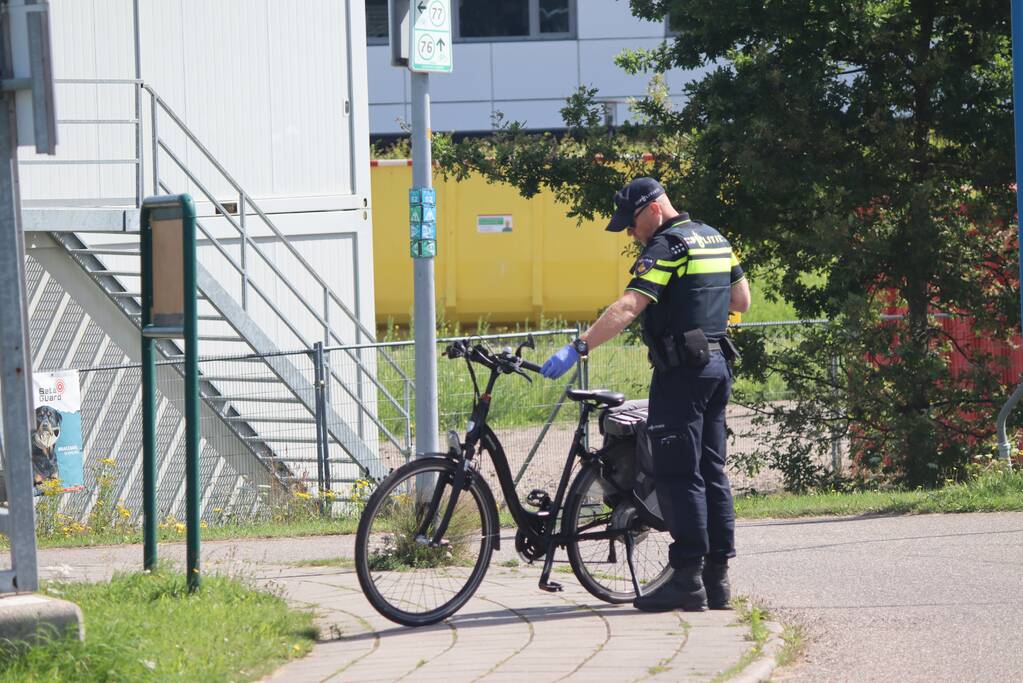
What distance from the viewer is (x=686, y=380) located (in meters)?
6.12

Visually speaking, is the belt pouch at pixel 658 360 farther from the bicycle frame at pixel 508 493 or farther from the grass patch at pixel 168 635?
the grass patch at pixel 168 635

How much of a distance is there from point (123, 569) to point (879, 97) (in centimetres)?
714

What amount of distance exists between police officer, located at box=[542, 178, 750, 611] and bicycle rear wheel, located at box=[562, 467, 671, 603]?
0.85 feet

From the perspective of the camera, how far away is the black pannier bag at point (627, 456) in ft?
20.9

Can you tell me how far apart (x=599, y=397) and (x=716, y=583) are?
952mm

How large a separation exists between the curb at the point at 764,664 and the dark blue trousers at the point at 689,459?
1.74ft

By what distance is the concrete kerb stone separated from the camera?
5.20 metres

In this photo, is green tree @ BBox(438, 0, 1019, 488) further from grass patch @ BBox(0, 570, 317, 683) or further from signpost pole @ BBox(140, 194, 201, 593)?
grass patch @ BBox(0, 570, 317, 683)

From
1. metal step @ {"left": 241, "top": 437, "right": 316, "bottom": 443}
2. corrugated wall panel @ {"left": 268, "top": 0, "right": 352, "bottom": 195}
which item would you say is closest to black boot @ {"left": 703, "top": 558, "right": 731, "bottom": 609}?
metal step @ {"left": 241, "top": 437, "right": 316, "bottom": 443}

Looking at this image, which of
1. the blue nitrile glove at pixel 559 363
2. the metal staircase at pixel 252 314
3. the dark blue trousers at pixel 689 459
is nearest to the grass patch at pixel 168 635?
the blue nitrile glove at pixel 559 363

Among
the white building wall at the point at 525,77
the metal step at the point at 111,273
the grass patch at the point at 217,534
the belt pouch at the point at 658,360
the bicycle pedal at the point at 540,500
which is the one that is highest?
the white building wall at the point at 525,77

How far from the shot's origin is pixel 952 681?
5.26 metres

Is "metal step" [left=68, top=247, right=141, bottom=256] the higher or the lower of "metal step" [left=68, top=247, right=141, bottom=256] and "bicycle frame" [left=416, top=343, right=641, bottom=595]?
the higher

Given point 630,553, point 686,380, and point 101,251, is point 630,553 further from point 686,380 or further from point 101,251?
point 101,251
